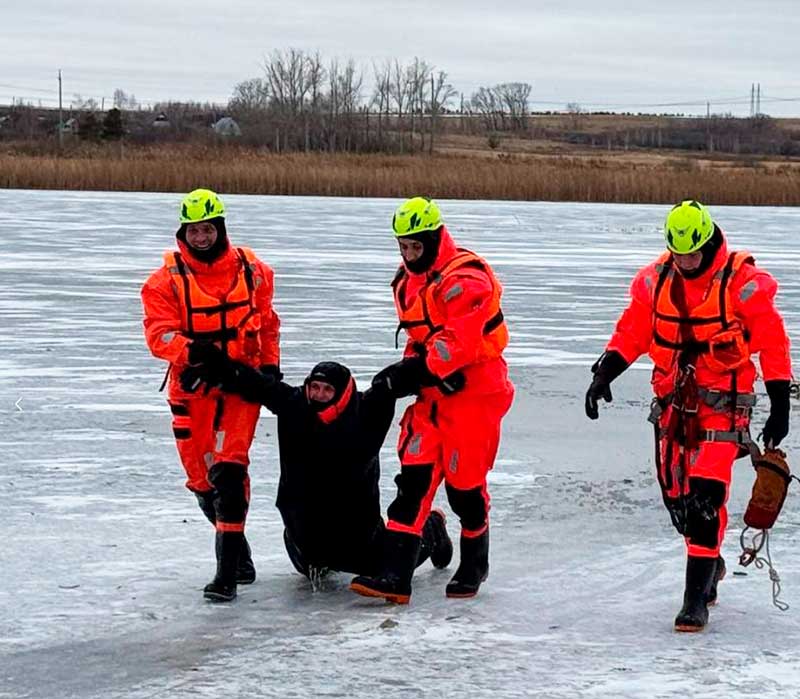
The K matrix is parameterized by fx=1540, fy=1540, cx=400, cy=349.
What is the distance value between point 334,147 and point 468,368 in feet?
253

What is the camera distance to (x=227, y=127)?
305ft

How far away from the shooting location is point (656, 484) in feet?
23.7

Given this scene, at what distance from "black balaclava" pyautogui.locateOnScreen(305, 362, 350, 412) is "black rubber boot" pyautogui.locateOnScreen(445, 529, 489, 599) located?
0.69 m

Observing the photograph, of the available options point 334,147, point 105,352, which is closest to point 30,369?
point 105,352

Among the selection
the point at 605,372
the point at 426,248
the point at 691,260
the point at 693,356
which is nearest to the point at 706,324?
the point at 693,356

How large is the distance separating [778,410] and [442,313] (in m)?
1.21

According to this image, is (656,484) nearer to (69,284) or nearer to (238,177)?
(69,284)

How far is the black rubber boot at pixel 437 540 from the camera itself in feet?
19.2

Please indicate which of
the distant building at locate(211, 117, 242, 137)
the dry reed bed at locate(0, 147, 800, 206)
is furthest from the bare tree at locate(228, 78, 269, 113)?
the dry reed bed at locate(0, 147, 800, 206)

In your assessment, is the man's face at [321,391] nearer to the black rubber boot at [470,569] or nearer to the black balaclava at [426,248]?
the black balaclava at [426,248]

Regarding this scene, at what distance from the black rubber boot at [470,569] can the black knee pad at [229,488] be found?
0.80m

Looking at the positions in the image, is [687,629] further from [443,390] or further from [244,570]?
[244,570]

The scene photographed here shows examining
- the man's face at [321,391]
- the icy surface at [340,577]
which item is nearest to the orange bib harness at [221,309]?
the man's face at [321,391]

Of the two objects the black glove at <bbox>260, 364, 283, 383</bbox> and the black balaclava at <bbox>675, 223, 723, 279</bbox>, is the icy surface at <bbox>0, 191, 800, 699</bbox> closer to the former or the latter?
the black glove at <bbox>260, 364, 283, 383</bbox>
